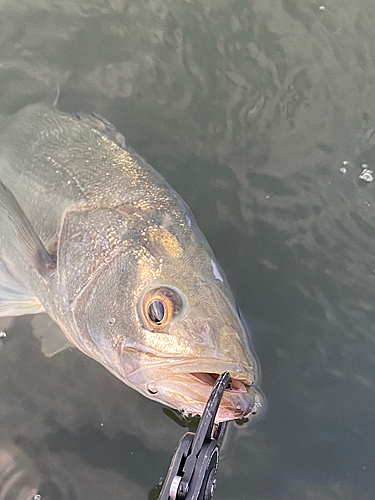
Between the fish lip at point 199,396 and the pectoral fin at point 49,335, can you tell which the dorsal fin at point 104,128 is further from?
the fish lip at point 199,396

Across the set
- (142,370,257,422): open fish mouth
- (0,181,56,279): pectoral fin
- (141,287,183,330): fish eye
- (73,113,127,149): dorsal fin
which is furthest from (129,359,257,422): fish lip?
(73,113,127,149): dorsal fin

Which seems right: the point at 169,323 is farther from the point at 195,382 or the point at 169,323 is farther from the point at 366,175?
A: the point at 366,175

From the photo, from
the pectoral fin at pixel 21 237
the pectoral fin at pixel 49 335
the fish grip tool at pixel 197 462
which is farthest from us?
the pectoral fin at pixel 49 335

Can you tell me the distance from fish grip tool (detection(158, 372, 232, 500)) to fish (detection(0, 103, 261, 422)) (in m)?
0.14

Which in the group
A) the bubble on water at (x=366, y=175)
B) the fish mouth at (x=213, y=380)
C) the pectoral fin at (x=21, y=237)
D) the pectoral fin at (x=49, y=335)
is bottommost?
the pectoral fin at (x=49, y=335)

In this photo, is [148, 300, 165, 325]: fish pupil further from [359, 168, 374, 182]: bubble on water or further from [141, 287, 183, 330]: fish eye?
[359, 168, 374, 182]: bubble on water

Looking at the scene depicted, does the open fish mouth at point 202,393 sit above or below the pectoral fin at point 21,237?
above

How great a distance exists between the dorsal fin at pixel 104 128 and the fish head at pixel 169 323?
2.63 feet

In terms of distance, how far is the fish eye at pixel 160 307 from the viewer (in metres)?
1.91

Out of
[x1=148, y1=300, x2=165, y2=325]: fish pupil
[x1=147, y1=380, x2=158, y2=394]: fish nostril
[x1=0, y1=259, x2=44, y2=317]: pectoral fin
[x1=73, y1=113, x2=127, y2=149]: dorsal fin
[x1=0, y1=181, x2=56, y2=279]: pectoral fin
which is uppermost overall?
[x1=148, y1=300, x2=165, y2=325]: fish pupil

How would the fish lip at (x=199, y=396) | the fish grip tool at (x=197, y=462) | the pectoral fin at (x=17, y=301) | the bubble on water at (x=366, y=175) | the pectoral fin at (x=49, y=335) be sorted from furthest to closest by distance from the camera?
the bubble on water at (x=366, y=175), the pectoral fin at (x=49, y=335), the pectoral fin at (x=17, y=301), the fish lip at (x=199, y=396), the fish grip tool at (x=197, y=462)

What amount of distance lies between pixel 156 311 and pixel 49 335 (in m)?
1.18

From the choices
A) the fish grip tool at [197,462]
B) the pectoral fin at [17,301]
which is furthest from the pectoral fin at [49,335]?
the fish grip tool at [197,462]

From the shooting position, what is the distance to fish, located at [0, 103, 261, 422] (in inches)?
71.8
